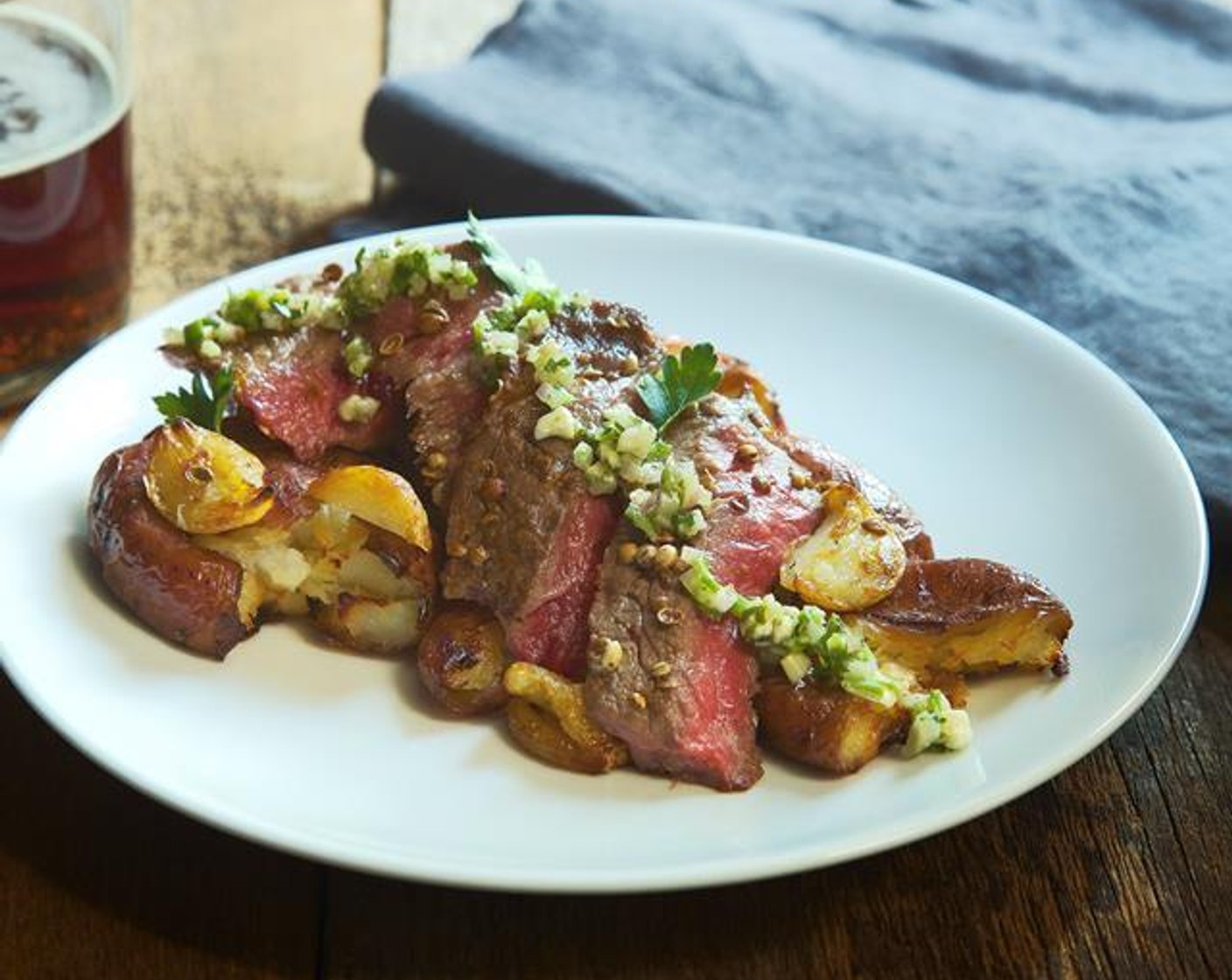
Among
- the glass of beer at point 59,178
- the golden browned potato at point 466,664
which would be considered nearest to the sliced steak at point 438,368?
the golden browned potato at point 466,664

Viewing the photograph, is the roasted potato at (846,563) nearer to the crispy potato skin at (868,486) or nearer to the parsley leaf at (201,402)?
the crispy potato skin at (868,486)

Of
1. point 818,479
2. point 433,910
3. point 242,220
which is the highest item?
point 818,479

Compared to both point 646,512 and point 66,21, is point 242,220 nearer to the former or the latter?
point 66,21

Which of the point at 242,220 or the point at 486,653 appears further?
the point at 242,220

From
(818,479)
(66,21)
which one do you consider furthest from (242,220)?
(818,479)

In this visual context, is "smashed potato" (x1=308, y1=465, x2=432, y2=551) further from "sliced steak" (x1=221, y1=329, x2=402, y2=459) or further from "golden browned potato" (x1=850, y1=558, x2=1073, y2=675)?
"golden browned potato" (x1=850, y1=558, x2=1073, y2=675)

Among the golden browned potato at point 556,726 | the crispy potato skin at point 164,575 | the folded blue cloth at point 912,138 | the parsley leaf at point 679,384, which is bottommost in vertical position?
the folded blue cloth at point 912,138
